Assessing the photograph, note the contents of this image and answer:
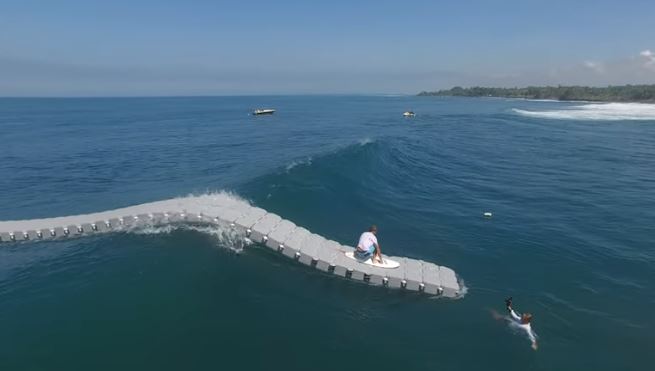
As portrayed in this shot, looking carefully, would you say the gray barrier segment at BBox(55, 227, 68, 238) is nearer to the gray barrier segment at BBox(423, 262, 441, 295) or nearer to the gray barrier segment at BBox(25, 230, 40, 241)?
the gray barrier segment at BBox(25, 230, 40, 241)

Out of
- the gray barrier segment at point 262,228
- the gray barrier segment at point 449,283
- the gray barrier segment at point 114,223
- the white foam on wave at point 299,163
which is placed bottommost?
the gray barrier segment at point 449,283

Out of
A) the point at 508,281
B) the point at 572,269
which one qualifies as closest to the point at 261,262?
the point at 508,281

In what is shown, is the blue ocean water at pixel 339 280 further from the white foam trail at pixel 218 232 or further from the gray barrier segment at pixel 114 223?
the gray barrier segment at pixel 114 223

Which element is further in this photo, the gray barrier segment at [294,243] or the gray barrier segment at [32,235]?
the gray barrier segment at [32,235]

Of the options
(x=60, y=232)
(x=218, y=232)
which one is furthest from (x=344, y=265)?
(x=60, y=232)

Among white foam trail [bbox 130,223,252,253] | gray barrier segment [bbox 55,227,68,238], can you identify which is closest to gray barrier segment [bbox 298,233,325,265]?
white foam trail [bbox 130,223,252,253]

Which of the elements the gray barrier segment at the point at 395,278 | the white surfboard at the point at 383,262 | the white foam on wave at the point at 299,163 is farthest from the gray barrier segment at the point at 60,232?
the white foam on wave at the point at 299,163

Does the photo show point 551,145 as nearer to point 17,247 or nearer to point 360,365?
point 360,365

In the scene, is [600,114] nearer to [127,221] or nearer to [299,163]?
[299,163]
